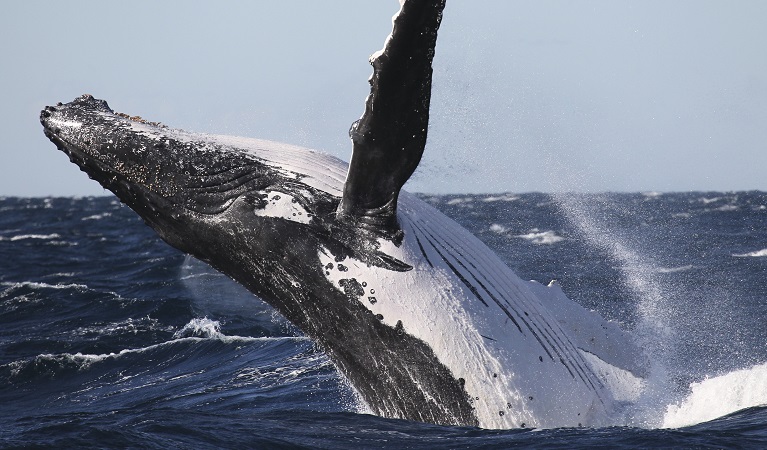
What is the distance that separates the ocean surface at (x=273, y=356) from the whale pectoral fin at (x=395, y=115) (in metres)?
1.63

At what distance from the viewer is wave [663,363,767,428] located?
6395mm

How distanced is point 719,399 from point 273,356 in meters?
5.26

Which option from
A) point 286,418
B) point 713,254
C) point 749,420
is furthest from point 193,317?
point 713,254

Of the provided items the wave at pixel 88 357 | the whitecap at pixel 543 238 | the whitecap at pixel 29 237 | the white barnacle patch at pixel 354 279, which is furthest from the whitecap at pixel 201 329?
the whitecap at pixel 29 237

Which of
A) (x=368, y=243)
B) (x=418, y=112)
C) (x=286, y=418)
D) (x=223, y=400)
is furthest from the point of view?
(x=223, y=400)

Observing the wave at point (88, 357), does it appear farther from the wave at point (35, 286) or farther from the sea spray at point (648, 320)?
the wave at point (35, 286)

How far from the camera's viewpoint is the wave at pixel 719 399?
639cm

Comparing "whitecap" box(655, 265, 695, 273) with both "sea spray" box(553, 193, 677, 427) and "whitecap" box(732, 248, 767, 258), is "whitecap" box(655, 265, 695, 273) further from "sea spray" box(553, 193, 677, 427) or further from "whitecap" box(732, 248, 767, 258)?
"whitecap" box(732, 248, 767, 258)

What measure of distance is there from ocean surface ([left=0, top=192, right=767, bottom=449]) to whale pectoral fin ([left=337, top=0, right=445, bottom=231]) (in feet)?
5.36

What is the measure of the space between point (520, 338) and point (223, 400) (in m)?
3.39

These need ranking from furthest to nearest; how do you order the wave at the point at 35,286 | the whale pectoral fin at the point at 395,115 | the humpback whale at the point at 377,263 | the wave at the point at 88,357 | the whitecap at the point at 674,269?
the wave at the point at 35,286, the whitecap at the point at 674,269, the wave at the point at 88,357, the humpback whale at the point at 377,263, the whale pectoral fin at the point at 395,115

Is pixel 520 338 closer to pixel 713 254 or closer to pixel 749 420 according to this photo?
pixel 749 420

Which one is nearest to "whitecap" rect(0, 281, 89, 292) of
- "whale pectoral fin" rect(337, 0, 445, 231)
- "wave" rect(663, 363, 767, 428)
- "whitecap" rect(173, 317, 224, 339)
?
"whitecap" rect(173, 317, 224, 339)

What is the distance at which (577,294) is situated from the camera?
1326 cm
